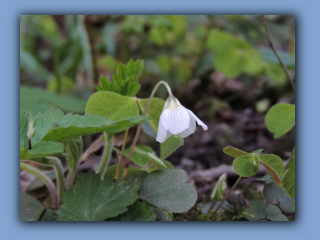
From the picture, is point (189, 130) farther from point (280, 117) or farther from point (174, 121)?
point (280, 117)

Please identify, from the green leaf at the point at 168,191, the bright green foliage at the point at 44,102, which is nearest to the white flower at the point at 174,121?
the green leaf at the point at 168,191

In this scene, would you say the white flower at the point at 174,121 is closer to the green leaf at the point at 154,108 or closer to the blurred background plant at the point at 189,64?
the green leaf at the point at 154,108

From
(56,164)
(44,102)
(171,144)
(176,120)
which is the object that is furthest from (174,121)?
(44,102)

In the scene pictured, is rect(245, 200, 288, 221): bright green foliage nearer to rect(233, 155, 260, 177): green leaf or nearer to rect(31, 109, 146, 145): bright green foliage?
rect(233, 155, 260, 177): green leaf

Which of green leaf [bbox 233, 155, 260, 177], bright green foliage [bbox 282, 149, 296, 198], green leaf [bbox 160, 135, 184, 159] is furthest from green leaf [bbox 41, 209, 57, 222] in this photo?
bright green foliage [bbox 282, 149, 296, 198]
